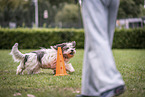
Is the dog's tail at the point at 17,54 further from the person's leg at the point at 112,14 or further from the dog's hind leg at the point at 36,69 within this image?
the person's leg at the point at 112,14

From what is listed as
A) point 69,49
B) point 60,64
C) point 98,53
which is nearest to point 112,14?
point 98,53

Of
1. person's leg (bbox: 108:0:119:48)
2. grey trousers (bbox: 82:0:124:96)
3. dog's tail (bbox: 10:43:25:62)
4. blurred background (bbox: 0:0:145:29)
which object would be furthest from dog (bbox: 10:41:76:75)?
blurred background (bbox: 0:0:145:29)

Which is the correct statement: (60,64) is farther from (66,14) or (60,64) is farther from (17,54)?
(66,14)

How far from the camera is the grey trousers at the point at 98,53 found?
8.88 feet

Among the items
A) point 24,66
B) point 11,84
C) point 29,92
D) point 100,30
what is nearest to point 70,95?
point 29,92

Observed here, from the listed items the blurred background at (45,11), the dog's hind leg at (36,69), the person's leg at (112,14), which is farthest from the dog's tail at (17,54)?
the blurred background at (45,11)

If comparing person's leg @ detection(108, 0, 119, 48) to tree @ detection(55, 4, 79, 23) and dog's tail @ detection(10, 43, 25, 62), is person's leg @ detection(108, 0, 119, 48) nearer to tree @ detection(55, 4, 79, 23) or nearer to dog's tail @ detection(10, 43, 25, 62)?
dog's tail @ detection(10, 43, 25, 62)

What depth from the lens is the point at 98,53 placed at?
282 centimetres

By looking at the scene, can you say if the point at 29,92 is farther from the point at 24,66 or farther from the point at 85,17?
the point at 24,66

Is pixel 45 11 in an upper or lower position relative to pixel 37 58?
upper

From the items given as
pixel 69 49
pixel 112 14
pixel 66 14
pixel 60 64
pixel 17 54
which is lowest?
pixel 60 64

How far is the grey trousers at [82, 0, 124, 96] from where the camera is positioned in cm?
271

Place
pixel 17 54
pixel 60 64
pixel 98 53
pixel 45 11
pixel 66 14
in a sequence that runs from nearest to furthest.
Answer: pixel 98 53 < pixel 60 64 < pixel 17 54 < pixel 45 11 < pixel 66 14

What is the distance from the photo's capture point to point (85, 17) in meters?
3.00
